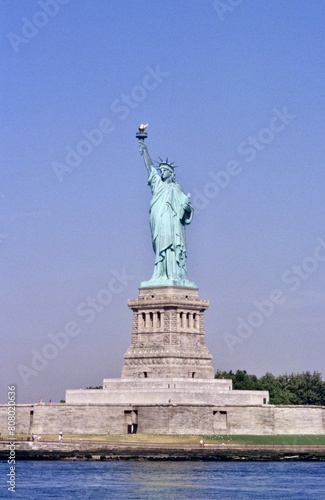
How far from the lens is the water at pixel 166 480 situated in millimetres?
62000

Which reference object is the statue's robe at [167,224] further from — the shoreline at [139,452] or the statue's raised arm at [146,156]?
the shoreline at [139,452]

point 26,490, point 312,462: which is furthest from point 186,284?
point 26,490

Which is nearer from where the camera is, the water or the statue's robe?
the water

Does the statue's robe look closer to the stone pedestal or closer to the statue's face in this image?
the statue's face

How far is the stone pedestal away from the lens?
8656 cm

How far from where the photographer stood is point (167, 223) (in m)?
88.0

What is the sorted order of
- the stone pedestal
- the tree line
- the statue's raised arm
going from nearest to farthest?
the stone pedestal → the statue's raised arm → the tree line

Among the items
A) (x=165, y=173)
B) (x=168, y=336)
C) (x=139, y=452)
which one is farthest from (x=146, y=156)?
(x=139, y=452)

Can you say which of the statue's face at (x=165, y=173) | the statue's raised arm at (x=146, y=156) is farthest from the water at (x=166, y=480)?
the statue's raised arm at (x=146, y=156)

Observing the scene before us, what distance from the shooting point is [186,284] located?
88438mm

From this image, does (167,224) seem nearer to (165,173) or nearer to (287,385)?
(165,173)

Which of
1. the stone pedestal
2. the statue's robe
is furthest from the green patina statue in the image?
the stone pedestal

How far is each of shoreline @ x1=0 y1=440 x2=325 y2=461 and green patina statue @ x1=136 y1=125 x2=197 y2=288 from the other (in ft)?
40.7

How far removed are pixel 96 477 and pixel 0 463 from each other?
11.2m
